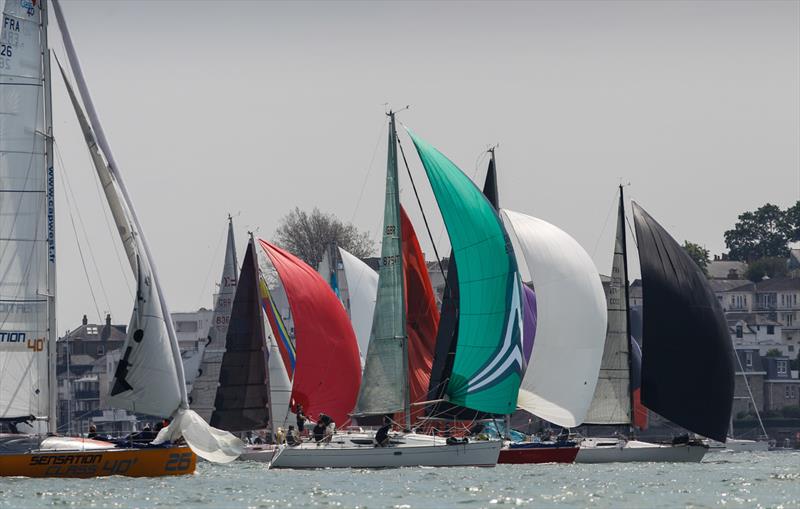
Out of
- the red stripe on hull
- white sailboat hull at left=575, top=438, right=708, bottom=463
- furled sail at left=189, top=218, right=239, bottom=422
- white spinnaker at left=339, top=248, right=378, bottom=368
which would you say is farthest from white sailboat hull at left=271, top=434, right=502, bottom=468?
white spinnaker at left=339, top=248, right=378, bottom=368

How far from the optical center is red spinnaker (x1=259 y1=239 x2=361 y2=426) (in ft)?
183

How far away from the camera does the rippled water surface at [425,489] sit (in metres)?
37.2

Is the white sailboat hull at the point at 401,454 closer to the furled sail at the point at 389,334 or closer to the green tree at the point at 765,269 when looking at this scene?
the furled sail at the point at 389,334

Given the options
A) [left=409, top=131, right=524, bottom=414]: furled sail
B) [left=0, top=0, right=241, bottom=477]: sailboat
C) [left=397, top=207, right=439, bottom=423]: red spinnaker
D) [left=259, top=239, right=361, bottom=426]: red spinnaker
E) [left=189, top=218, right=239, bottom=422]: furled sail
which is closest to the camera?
[left=0, top=0, right=241, bottom=477]: sailboat

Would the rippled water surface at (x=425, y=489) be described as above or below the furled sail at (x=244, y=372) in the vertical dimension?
below

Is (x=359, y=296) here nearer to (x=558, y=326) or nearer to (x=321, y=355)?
(x=321, y=355)

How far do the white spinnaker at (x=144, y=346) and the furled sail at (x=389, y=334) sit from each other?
8.52 meters

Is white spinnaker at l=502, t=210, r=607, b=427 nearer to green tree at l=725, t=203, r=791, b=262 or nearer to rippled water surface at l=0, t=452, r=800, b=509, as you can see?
rippled water surface at l=0, t=452, r=800, b=509

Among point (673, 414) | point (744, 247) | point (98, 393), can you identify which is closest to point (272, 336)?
point (673, 414)

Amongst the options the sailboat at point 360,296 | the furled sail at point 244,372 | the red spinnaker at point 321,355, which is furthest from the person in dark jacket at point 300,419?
the sailboat at point 360,296

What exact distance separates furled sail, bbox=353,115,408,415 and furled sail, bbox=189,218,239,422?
40.2ft

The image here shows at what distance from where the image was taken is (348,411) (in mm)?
56000

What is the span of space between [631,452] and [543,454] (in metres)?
2.93

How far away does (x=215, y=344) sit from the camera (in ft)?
212
